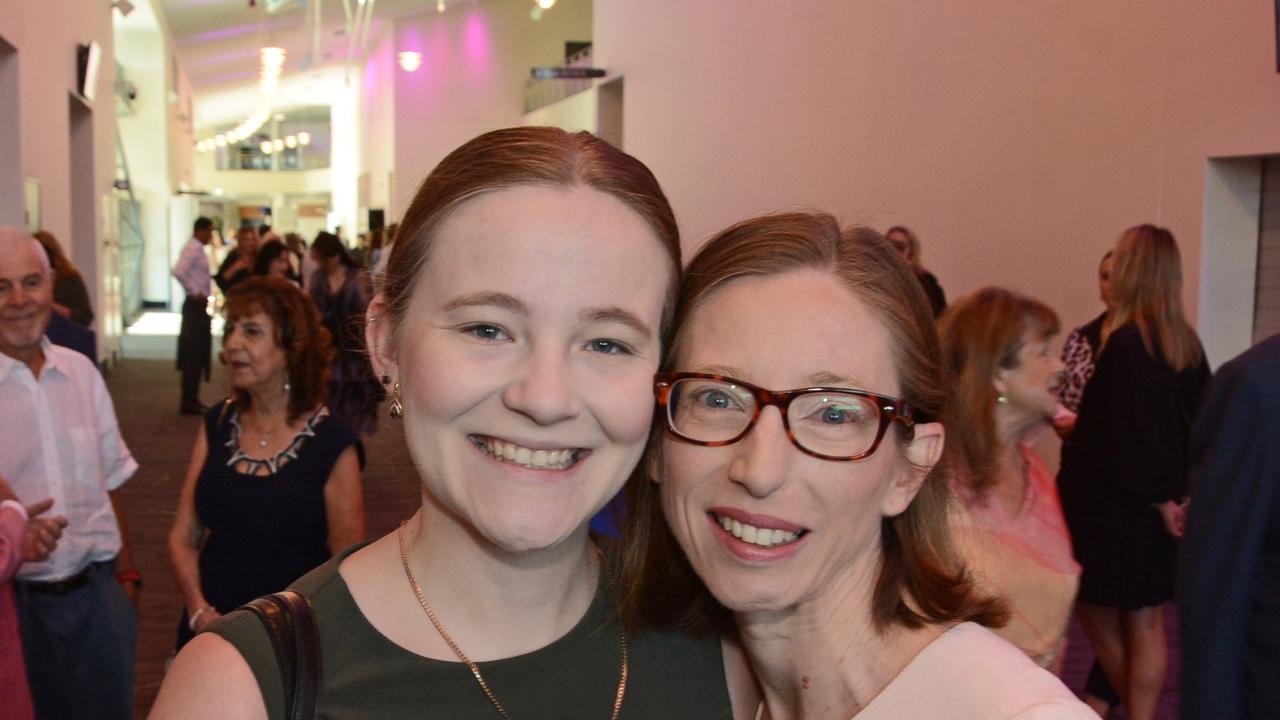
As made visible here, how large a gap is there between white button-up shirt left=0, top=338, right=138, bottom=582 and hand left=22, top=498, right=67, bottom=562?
34 centimetres

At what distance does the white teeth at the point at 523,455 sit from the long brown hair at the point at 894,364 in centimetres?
26

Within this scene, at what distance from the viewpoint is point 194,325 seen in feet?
40.4

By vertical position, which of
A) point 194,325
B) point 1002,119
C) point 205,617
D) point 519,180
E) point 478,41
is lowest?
point 205,617

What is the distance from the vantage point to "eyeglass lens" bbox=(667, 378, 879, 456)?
1.57 m

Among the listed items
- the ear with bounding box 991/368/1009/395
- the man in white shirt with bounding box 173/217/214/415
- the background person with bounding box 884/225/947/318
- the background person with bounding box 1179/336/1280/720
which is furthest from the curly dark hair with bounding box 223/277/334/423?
the man in white shirt with bounding box 173/217/214/415

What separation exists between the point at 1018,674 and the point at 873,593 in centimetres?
24


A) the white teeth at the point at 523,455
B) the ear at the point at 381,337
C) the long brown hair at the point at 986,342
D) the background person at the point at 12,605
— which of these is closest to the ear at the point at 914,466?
the white teeth at the point at 523,455

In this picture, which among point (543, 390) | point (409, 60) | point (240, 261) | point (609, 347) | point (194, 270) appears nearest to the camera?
point (543, 390)

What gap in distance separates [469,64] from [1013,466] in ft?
81.4

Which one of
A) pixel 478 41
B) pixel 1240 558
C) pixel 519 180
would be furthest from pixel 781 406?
pixel 478 41

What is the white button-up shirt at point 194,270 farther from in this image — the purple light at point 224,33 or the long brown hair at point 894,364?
the purple light at point 224,33

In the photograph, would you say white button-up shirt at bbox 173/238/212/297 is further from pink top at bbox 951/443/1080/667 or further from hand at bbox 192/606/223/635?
pink top at bbox 951/443/1080/667

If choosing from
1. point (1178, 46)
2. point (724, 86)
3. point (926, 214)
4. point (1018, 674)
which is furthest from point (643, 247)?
point (724, 86)

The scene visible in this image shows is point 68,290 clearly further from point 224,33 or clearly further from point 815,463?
point 224,33
